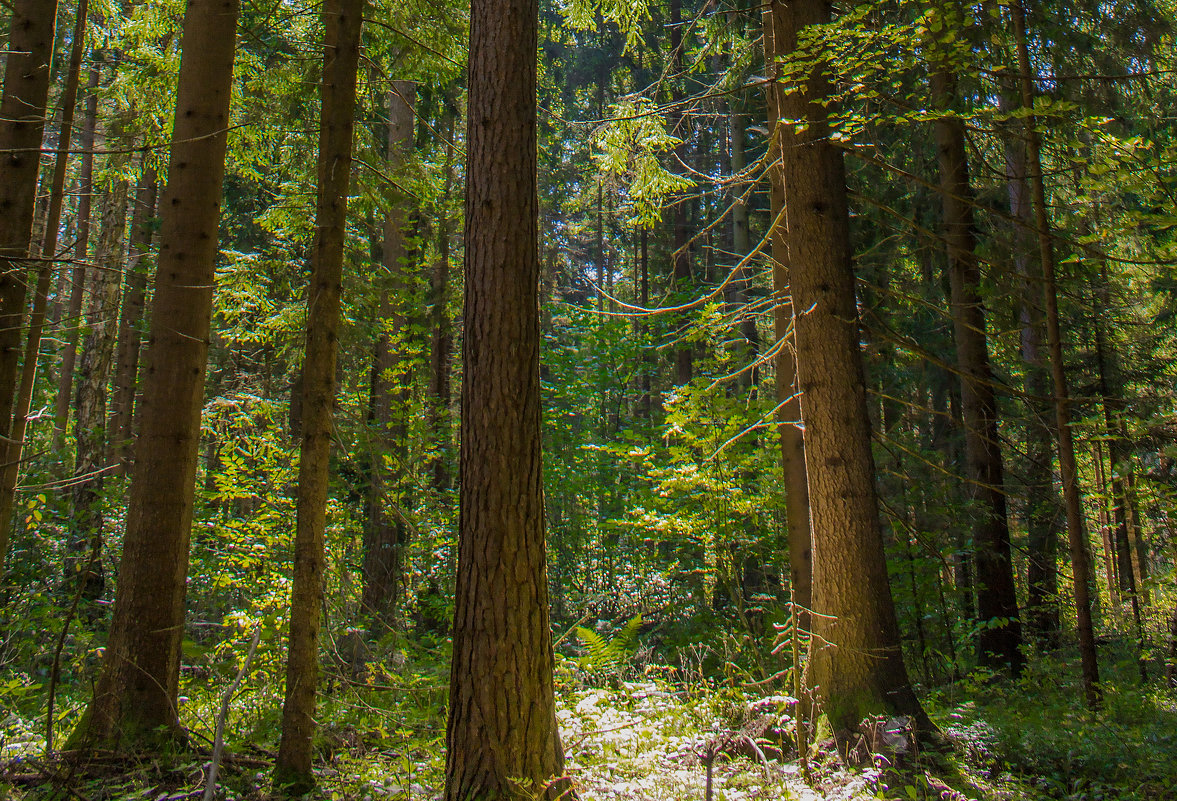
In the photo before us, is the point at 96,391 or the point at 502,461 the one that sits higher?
the point at 96,391

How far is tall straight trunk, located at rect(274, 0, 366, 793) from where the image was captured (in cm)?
423

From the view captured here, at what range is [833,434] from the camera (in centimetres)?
498

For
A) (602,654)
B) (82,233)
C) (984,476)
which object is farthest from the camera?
(82,233)

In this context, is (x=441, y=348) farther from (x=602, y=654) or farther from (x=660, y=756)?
(x=660, y=756)

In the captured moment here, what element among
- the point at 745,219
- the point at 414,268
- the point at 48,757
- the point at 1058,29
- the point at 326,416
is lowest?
the point at 48,757

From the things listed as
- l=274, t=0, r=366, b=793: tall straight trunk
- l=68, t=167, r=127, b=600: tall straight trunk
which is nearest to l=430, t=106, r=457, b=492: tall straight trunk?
l=68, t=167, r=127, b=600: tall straight trunk

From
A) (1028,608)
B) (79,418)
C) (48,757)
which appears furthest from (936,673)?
(79,418)

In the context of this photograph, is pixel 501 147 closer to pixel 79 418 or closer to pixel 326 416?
pixel 326 416

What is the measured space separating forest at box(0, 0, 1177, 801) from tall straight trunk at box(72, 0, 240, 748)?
24 mm

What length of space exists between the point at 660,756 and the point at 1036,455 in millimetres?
8323

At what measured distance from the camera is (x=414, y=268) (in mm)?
10789

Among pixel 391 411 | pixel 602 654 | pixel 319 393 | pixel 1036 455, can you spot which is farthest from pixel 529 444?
pixel 1036 455

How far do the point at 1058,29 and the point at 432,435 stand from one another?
32.4 ft

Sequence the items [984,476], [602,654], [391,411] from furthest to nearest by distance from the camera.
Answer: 1. [391,411]
2. [984,476]
3. [602,654]
